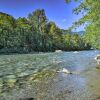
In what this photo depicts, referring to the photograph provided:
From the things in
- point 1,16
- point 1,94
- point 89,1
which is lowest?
point 1,94

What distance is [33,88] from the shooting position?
809 inches

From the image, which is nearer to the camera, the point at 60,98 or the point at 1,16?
the point at 60,98

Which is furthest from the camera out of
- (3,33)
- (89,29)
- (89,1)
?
(3,33)

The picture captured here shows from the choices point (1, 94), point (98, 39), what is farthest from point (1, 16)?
point (1, 94)

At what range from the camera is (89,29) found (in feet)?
98.5

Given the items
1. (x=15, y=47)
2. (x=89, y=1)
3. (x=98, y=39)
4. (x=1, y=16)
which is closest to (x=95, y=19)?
(x=89, y=1)

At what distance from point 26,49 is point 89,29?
127m

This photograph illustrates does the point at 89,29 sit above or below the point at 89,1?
below

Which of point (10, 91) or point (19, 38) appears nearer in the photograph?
point (10, 91)

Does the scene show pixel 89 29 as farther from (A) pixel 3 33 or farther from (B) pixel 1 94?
(A) pixel 3 33

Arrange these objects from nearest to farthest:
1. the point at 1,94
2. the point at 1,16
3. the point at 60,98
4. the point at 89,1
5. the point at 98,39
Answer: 1. the point at 60,98
2. the point at 1,94
3. the point at 89,1
4. the point at 98,39
5. the point at 1,16

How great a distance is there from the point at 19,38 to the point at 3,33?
39.6ft

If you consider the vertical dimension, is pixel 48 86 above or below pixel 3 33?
below

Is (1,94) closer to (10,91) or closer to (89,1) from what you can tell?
(10,91)
